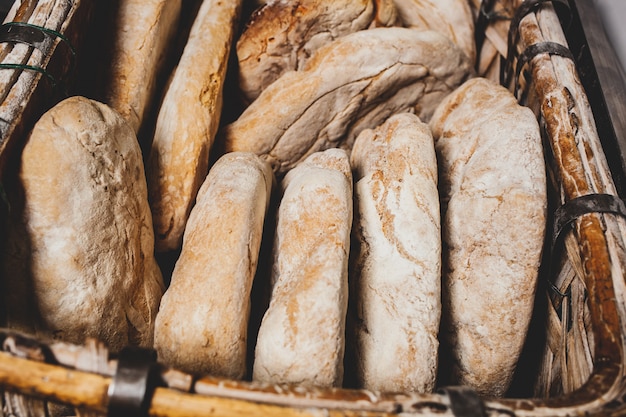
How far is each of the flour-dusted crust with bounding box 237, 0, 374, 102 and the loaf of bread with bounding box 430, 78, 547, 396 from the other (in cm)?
46

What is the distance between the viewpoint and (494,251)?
86cm

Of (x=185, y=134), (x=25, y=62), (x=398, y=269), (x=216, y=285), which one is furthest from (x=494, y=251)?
(x=25, y=62)

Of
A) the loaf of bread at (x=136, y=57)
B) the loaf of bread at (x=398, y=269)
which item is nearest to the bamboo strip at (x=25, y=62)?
the loaf of bread at (x=136, y=57)

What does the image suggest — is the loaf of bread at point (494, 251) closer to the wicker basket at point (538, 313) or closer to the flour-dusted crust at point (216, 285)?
the wicker basket at point (538, 313)

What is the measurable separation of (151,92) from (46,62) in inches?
10.0

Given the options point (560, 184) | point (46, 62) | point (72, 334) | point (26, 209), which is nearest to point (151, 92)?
point (46, 62)

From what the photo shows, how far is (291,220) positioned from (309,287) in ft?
0.54

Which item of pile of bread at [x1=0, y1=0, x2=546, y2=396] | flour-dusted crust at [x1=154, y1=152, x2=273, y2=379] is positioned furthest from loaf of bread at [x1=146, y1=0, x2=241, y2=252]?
flour-dusted crust at [x1=154, y1=152, x2=273, y2=379]

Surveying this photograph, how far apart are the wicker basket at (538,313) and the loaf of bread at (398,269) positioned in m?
0.14

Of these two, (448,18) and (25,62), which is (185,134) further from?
(448,18)

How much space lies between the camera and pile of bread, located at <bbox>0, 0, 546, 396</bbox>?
74 cm

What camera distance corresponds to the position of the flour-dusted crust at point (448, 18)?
1321mm

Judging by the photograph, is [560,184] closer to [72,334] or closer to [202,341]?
[202,341]

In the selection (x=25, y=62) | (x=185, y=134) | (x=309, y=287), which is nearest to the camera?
(x=309, y=287)
